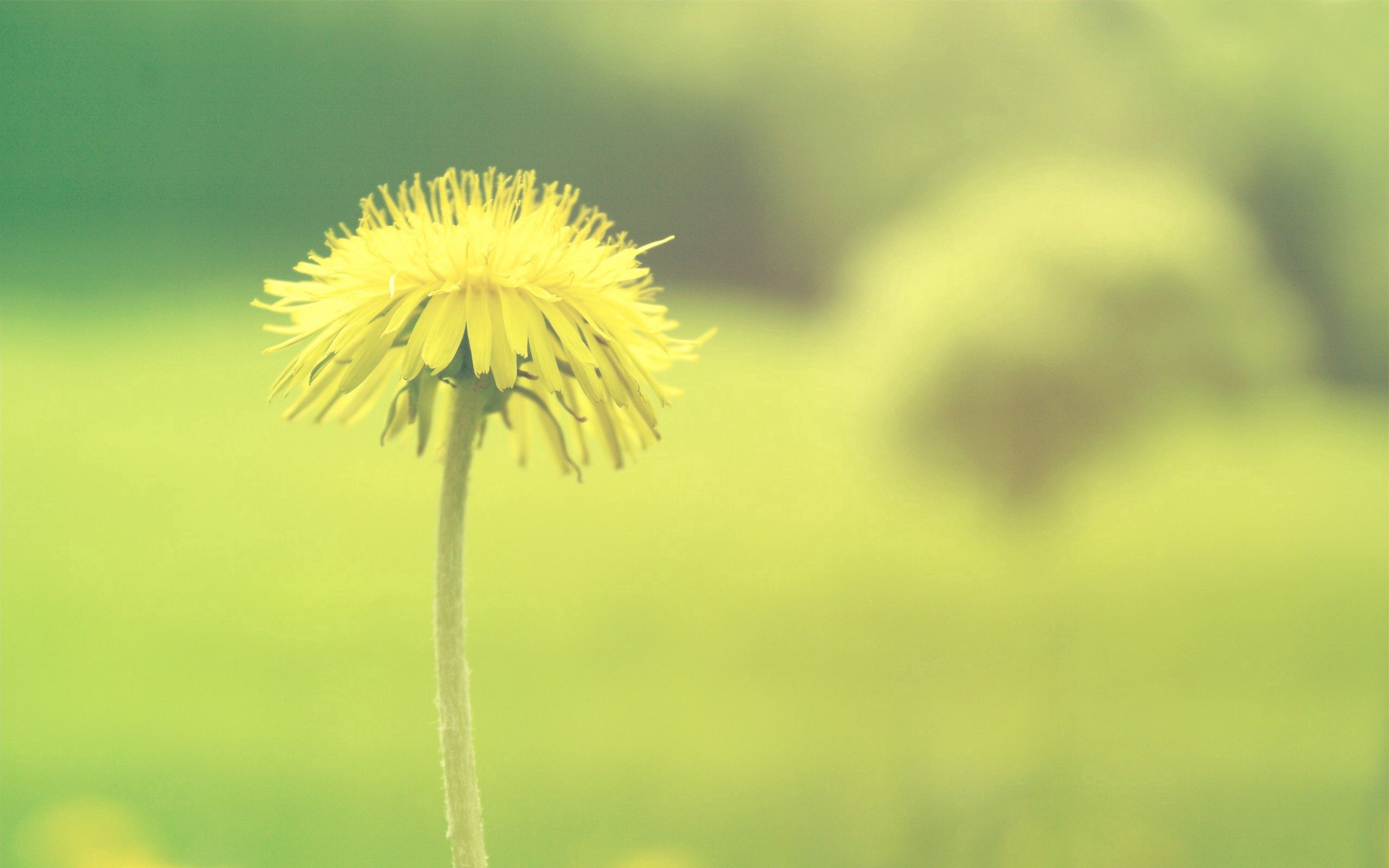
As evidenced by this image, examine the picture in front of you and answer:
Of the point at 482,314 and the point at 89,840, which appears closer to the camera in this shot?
the point at 482,314

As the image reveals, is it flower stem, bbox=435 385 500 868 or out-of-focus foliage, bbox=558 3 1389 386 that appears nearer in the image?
flower stem, bbox=435 385 500 868

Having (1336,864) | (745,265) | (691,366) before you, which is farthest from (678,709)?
(1336,864)

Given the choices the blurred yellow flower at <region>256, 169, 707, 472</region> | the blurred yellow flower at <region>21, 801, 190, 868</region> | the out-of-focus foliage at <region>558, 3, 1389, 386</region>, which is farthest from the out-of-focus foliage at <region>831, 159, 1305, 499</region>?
the blurred yellow flower at <region>21, 801, 190, 868</region>

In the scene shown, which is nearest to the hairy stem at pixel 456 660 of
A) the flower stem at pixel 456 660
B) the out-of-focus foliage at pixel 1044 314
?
the flower stem at pixel 456 660

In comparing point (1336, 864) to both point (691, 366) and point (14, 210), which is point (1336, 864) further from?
point (14, 210)

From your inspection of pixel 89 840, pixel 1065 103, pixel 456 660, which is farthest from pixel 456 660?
pixel 1065 103

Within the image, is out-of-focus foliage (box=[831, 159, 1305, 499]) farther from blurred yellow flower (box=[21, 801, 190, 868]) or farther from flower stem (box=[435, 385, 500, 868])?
blurred yellow flower (box=[21, 801, 190, 868])

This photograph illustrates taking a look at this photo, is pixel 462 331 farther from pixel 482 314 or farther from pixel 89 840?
pixel 89 840
